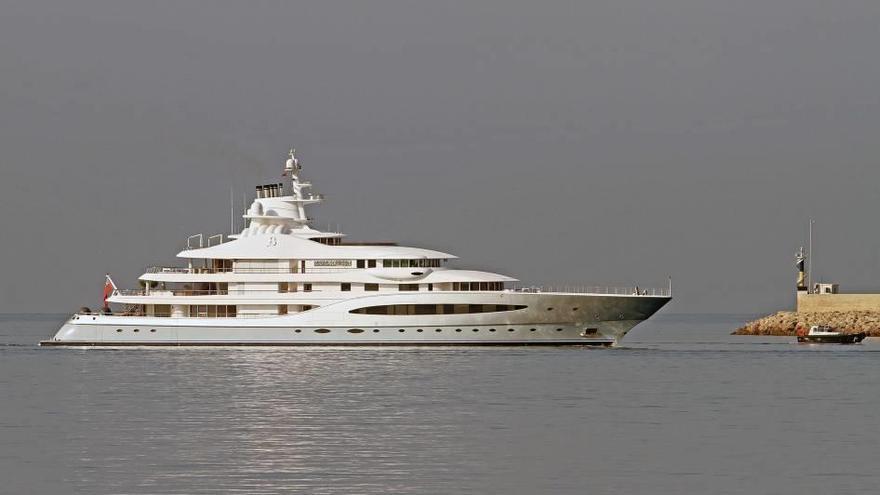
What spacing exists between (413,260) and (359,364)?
7184 millimetres

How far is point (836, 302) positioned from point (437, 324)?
49945 millimetres

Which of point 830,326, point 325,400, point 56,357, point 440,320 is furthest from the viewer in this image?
point 830,326

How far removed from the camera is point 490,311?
63.2 metres

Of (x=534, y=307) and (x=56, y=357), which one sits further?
(x=56, y=357)

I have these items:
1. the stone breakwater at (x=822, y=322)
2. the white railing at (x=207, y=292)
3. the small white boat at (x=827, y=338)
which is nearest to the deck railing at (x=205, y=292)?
the white railing at (x=207, y=292)

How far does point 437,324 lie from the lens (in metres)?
63.2

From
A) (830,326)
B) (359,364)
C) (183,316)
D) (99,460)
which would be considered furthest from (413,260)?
(830,326)

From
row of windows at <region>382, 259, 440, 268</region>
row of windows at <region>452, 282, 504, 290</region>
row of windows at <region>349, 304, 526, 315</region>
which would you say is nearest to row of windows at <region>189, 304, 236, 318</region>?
row of windows at <region>382, 259, 440, 268</region>

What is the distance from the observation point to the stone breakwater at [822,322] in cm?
9615

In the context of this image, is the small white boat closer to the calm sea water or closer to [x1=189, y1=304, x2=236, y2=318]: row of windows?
the calm sea water

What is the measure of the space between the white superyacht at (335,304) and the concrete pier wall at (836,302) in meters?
41.5

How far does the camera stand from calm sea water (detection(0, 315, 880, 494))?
26406mm

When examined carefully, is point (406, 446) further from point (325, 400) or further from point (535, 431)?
point (325, 400)

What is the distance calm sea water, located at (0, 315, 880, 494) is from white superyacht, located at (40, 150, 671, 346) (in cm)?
192
